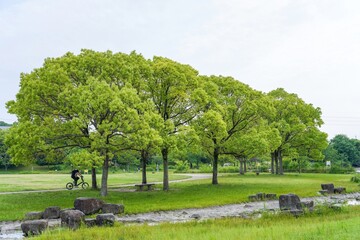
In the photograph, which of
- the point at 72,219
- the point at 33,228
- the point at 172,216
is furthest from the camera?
the point at 172,216

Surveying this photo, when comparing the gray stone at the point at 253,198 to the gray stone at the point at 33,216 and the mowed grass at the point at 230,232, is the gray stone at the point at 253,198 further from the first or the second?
the gray stone at the point at 33,216

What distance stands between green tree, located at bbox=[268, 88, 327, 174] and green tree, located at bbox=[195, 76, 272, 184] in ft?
63.6

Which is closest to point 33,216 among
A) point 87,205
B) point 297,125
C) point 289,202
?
point 87,205

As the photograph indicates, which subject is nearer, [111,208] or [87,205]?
[87,205]

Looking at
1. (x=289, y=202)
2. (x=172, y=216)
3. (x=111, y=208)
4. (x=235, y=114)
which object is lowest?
(x=172, y=216)

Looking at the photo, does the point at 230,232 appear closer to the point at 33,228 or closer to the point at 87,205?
the point at 33,228

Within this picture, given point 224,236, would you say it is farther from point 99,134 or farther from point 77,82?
point 77,82

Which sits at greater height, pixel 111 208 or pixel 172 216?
pixel 111 208

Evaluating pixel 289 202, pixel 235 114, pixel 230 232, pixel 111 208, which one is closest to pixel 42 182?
pixel 235 114

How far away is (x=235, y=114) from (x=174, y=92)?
36.8 feet

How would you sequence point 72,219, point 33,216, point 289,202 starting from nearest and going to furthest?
point 72,219, point 33,216, point 289,202

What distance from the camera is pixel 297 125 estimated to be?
64188 millimetres

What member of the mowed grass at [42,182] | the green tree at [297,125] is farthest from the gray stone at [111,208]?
the green tree at [297,125]

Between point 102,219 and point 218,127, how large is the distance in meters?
21.4
